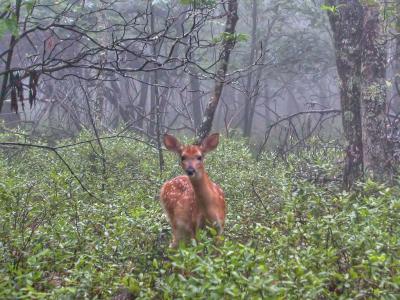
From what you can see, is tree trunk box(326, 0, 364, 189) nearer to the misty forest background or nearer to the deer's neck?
the misty forest background

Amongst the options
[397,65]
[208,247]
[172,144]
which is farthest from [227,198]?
[397,65]

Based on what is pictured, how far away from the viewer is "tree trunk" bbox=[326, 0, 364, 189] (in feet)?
33.7

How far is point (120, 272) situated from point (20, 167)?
6.10 meters

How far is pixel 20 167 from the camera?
10781mm

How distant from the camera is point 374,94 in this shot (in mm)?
9812

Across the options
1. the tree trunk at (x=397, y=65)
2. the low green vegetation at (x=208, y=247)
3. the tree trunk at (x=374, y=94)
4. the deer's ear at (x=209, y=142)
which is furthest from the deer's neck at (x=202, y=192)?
the tree trunk at (x=397, y=65)

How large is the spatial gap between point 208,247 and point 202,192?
1819 mm

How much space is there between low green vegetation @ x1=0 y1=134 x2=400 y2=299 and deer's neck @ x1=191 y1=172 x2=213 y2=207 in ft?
1.15

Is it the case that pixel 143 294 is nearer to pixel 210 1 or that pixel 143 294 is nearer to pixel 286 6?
pixel 210 1

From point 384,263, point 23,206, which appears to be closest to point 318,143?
point 23,206

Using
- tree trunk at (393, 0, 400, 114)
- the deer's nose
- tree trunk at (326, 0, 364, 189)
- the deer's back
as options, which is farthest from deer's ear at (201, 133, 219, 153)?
tree trunk at (393, 0, 400, 114)

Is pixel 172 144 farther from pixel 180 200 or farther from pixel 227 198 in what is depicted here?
pixel 227 198

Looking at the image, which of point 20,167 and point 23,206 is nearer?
point 23,206

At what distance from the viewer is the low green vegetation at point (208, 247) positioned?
162 inches
